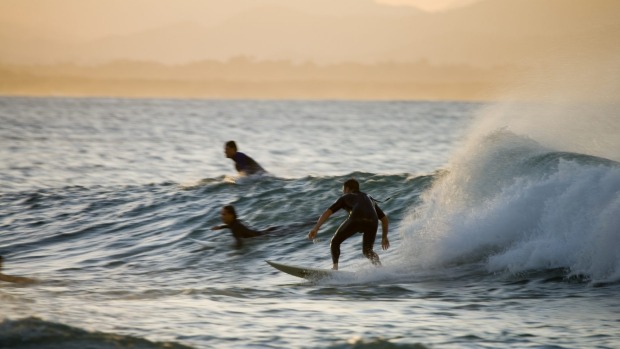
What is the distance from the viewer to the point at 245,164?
22250 mm

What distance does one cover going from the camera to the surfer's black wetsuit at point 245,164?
71.5 ft

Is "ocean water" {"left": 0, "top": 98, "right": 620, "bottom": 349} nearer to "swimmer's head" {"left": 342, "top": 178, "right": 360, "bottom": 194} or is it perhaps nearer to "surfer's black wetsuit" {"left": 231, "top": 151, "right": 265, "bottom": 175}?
"surfer's black wetsuit" {"left": 231, "top": 151, "right": 265, "bottom": 175}

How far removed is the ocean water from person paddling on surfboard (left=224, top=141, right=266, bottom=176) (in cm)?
33

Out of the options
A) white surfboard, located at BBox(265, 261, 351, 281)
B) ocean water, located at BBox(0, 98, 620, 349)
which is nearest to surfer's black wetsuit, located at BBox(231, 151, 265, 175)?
ocean water, located at BBox(0, 98, 620, 349)

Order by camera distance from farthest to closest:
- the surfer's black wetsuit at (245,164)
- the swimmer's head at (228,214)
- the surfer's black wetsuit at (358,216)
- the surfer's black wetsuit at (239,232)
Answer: the surfer's black wetsuit at (245,164) < the surfer's black wetsuit at (239,232) < the swimmer's head at (228,214) < the surfer's black wetsuit at (358,216)

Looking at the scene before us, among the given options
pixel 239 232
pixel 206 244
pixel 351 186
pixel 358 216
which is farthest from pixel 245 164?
pixel 358 216

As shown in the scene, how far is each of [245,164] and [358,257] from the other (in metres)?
7.82

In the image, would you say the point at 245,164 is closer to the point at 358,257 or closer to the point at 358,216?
the point at 358,257

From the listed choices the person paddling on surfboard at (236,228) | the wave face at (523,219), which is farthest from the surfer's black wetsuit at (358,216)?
the person paddling on surfboard at (236,228)

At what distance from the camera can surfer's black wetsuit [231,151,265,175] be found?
2179cm

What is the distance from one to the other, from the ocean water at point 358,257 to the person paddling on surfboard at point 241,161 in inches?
13.0

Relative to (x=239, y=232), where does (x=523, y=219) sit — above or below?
above

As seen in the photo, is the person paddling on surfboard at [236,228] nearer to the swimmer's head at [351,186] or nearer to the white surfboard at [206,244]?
the white surfboard at [206,244]

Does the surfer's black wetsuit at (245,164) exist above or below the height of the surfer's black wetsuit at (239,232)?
above
